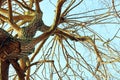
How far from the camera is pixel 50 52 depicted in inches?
176

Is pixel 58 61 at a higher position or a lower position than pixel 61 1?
lower

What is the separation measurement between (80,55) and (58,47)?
521mm

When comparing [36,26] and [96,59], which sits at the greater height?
[36,26]

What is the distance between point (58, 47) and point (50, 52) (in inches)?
10.2

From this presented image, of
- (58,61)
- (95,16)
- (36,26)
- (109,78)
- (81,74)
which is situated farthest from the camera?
(58,61)

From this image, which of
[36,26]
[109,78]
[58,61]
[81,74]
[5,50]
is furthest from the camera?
[58,61]

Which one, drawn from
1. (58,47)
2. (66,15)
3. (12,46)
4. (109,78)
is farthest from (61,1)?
(58,47)

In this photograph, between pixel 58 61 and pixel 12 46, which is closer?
pixel 12 46

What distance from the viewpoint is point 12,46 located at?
8.29 ft

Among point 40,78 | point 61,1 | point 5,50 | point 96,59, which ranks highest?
point 61,1

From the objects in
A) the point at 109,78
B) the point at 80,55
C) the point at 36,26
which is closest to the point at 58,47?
the point at 80,55

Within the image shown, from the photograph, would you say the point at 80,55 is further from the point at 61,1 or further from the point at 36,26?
the point at 61,1

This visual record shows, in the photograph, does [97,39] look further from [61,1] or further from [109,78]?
[61,1]

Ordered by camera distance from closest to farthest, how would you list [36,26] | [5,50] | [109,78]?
[5,50] < [36,26] < [109,78]
